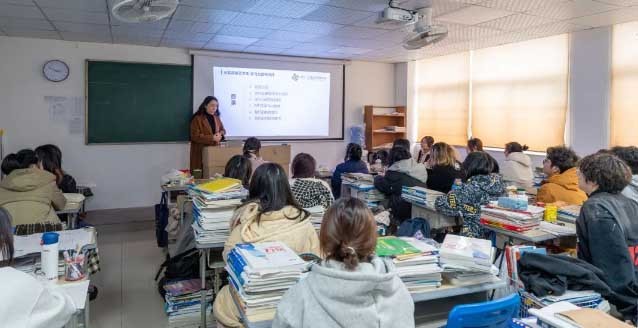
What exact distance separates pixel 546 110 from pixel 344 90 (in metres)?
3.31

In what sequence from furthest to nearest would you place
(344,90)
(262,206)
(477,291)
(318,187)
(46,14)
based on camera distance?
1. (344,90)
2. (46,14)
3. (318,187)
4. (262,206)
5. (477,291)

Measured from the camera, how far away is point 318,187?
129 inches

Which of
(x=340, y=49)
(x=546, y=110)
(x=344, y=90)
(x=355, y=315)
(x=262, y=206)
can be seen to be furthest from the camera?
(x=344, y=90)

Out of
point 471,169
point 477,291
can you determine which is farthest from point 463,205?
point 477,291

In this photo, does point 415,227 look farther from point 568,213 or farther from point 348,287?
point 348,287

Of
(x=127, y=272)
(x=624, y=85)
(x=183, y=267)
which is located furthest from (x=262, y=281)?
(x=624, y=85)

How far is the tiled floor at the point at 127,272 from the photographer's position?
10.5ft

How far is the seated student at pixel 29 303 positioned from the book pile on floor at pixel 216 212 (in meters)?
1.37

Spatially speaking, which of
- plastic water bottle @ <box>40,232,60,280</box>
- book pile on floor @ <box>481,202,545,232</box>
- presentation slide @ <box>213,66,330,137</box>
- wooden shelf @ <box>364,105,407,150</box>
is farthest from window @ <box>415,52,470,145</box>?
plastic water bottle @ <box>40,232,60,280</box>

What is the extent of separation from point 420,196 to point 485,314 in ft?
7.38

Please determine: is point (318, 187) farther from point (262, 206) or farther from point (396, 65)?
point (396, 65)

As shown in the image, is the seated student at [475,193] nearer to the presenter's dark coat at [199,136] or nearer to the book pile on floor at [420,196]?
the book pile on floor at [420,196]

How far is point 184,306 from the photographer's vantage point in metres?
3.03

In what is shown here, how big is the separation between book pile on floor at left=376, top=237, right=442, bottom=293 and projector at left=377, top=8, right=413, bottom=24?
2.97m
